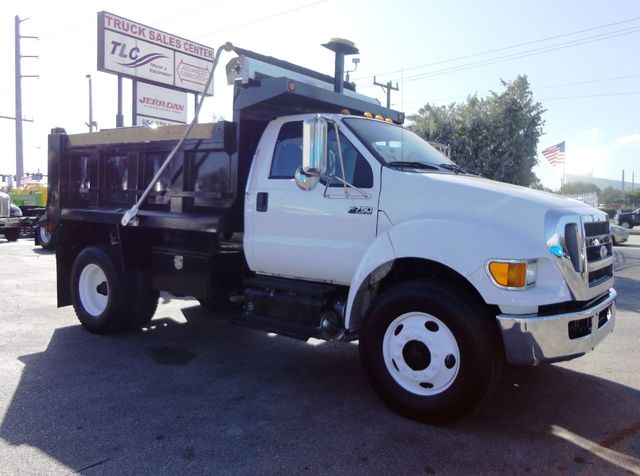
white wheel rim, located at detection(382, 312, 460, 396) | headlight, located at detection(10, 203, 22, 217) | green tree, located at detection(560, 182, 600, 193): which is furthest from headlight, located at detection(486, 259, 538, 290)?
green tree, located at detection(560, 182, 600, 193)

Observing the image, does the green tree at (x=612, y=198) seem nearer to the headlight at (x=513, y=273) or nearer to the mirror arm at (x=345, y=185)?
the mirror arm at (x=345, y=185)

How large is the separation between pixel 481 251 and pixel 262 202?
2.16 metres

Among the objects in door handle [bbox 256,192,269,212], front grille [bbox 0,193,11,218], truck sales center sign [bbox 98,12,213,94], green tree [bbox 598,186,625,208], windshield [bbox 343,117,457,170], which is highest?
truck sales center sign [bbox 98,12,213,94]

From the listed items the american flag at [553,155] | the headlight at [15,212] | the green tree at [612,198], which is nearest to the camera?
the headlight at [15,212]

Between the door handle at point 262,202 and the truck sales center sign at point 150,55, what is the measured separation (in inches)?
495

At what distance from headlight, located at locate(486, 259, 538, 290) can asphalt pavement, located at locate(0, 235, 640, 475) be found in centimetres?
107

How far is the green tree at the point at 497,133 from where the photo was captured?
862 inches

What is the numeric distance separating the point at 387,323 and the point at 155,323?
4029 millimetres

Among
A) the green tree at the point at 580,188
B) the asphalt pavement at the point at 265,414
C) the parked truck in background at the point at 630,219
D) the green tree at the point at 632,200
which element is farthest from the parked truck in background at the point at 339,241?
the green tree at the point at 580,188

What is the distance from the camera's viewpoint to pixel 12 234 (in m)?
18.8

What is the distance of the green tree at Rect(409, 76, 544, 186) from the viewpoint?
862 inches

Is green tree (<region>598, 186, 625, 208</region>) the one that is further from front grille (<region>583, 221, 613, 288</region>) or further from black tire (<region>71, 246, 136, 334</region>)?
black tire (<region>71, 246, 136, 334</region>)

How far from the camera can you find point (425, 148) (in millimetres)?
5293

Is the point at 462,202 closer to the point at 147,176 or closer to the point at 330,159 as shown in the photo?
the point at 330,159
